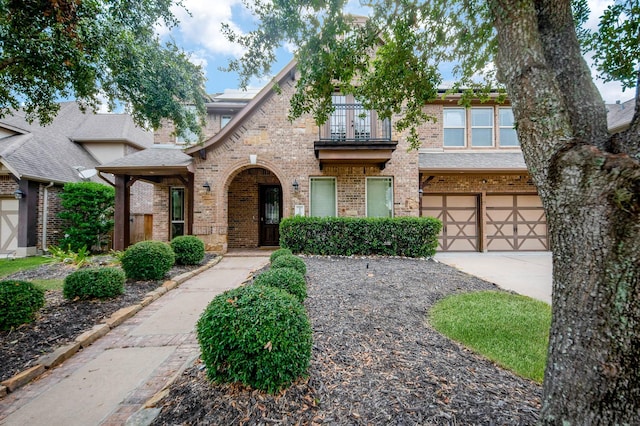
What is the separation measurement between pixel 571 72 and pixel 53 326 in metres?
5.89

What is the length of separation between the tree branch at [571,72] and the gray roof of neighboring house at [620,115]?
37.5ft

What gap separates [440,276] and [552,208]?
480cm

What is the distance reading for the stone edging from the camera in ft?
8.50

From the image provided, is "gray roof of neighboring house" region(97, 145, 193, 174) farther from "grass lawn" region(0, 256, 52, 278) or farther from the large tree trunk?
the large tree trunk

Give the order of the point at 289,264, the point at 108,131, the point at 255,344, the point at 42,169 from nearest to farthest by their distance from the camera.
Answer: the point at 255,344 < the point at 289,264 < the point at 42,169 < the point at 108,131

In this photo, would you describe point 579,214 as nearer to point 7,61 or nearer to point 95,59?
point 95,59

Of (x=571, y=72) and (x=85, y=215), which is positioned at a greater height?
(x=571, y=72)

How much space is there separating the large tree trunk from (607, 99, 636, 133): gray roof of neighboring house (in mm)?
11661

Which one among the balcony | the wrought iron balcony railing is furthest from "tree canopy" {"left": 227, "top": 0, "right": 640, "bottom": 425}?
the wrought iron balcony railing

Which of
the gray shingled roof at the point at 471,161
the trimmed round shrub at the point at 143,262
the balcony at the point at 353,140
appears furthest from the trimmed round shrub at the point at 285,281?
the gray shingled roof at the point at 471,161

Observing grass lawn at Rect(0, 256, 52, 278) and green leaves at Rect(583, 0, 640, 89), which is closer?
green leaves at Rect(583, 0, 640, 89)

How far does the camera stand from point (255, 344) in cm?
202

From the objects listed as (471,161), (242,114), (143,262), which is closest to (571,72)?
(143,262)

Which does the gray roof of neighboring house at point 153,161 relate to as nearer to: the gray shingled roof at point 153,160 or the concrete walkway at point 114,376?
the gray shingled roof at point 153,160
